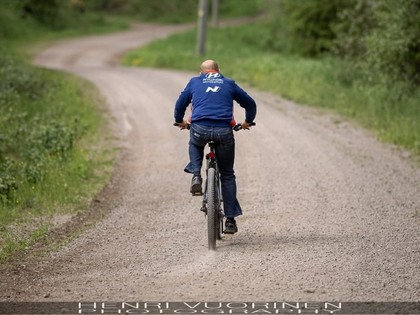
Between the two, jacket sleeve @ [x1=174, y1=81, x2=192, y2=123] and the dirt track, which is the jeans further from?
the dirt track

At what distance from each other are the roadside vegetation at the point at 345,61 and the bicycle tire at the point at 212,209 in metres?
8.40

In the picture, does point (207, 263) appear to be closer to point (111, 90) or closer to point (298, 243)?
point (298, 243)

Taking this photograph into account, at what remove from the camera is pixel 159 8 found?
198 ft

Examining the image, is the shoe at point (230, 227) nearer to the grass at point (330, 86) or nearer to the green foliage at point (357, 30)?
the grass at point (330, 86)

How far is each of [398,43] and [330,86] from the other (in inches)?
187

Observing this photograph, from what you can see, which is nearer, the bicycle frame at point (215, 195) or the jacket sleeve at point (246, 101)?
the bicycle frame at point (215, 195)

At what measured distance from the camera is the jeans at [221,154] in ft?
29.7

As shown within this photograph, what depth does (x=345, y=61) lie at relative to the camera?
86.2 feet

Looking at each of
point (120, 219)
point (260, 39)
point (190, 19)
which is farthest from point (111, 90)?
point (190, 19)

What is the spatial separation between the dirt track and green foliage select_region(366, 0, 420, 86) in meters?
2.04

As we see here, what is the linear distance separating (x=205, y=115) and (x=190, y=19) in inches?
2047

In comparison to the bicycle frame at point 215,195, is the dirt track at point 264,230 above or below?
below

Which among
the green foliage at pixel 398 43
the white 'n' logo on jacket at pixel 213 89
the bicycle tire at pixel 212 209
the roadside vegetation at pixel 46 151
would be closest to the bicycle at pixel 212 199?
the bicycle tire at pixel 212 209

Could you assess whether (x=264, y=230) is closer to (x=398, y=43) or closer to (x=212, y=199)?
(x=212, y=199)
